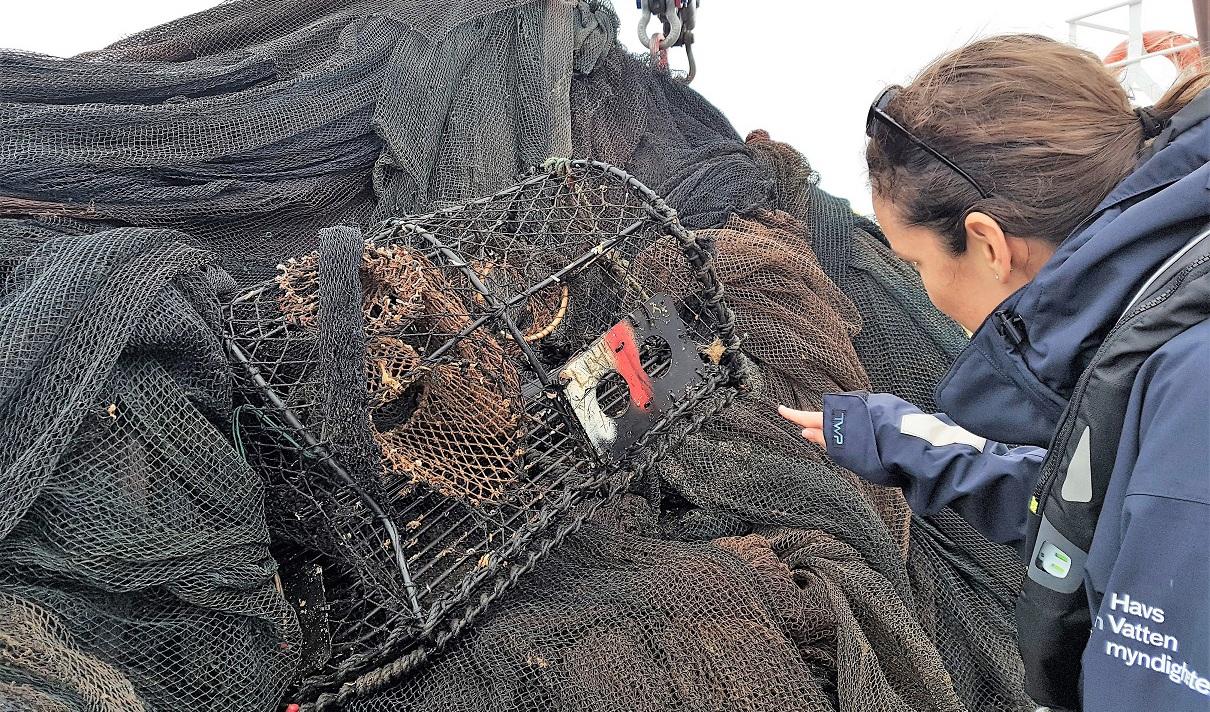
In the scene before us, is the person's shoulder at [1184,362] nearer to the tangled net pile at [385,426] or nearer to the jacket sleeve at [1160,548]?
the jacket sleeve at [1160,548]

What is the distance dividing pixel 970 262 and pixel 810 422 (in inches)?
18.2

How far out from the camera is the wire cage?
1.16 metres

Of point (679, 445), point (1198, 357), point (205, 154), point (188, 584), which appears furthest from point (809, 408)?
point (205, 154)

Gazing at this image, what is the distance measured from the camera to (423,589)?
119cm

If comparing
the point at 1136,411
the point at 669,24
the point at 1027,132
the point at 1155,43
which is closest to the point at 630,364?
the point at 1027,132

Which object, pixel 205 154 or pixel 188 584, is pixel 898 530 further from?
pixel 205 154

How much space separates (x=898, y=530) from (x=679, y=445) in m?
0.50

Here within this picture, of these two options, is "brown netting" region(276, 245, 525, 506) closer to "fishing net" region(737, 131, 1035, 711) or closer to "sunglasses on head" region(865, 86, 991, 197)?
"sunglasses on head" region(865, 86, 991, 197)

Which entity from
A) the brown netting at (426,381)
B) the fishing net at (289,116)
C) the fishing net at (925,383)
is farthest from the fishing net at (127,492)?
the fishing net at (925,383)

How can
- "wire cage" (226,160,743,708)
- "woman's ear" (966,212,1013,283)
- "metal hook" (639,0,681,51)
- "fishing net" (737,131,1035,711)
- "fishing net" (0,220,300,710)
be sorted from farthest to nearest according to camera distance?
"metal hook" (639,0,681,51) → "fishing net" (737,131,1035,711) → "wire cage" (226,160,743,708) → "woman's ear" (966,212,1013,283) → "fishing net" (0,220,300,710)

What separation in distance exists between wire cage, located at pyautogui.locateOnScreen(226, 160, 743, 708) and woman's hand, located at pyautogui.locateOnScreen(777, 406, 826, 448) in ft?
0.37

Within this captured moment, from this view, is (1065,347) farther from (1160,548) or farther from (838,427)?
(838,427)

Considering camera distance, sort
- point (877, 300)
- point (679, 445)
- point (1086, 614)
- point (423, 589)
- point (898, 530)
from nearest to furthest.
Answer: point (1086, 614), point (423, 589), point (679, 445), point (898, 530), point (877, 300)

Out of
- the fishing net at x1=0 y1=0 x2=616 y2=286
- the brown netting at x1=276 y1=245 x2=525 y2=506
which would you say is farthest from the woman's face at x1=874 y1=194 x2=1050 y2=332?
the fishing net at x1=0 y1=0 x2=616 y2=286
